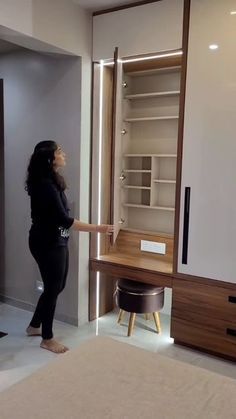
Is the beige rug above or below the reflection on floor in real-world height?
above

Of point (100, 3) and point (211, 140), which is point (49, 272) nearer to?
point (211, 140)

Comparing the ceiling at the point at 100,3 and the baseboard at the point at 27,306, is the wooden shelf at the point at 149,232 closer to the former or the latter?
the baseboard at the point at 27,306

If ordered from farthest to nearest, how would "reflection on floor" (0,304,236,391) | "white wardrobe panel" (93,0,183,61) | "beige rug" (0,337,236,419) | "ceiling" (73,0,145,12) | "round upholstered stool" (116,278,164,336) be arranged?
"round upholstered stool" (116,278,164,336), "ceiling" (73,0,145,12), "white wardrobe panel" (93,0,183,61), "reflection on floor" (0,304,236,391), "beige rug" (0,337,236,419)

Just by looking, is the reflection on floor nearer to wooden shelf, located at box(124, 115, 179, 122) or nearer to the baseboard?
the baseboard

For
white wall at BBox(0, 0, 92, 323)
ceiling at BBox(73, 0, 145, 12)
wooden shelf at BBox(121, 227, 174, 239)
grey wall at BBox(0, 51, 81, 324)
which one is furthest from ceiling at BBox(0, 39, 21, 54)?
wooden shelf at BBox(121, 227, 174, 239)

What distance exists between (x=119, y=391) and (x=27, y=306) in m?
2.40

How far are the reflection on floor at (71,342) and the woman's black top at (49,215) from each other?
0.82m

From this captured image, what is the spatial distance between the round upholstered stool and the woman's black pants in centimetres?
54

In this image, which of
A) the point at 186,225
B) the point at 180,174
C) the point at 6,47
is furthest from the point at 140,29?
the point at 186,225

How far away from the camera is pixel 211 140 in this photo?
263 centimetres

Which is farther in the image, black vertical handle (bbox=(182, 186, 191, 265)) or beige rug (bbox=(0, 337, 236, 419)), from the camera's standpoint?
black vertical handle (bbox=(182, 186, 191, 265))

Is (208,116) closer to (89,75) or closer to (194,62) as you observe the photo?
→ (194,62)

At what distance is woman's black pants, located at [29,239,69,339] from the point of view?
2.74 metres

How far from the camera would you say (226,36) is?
2.51 meters
